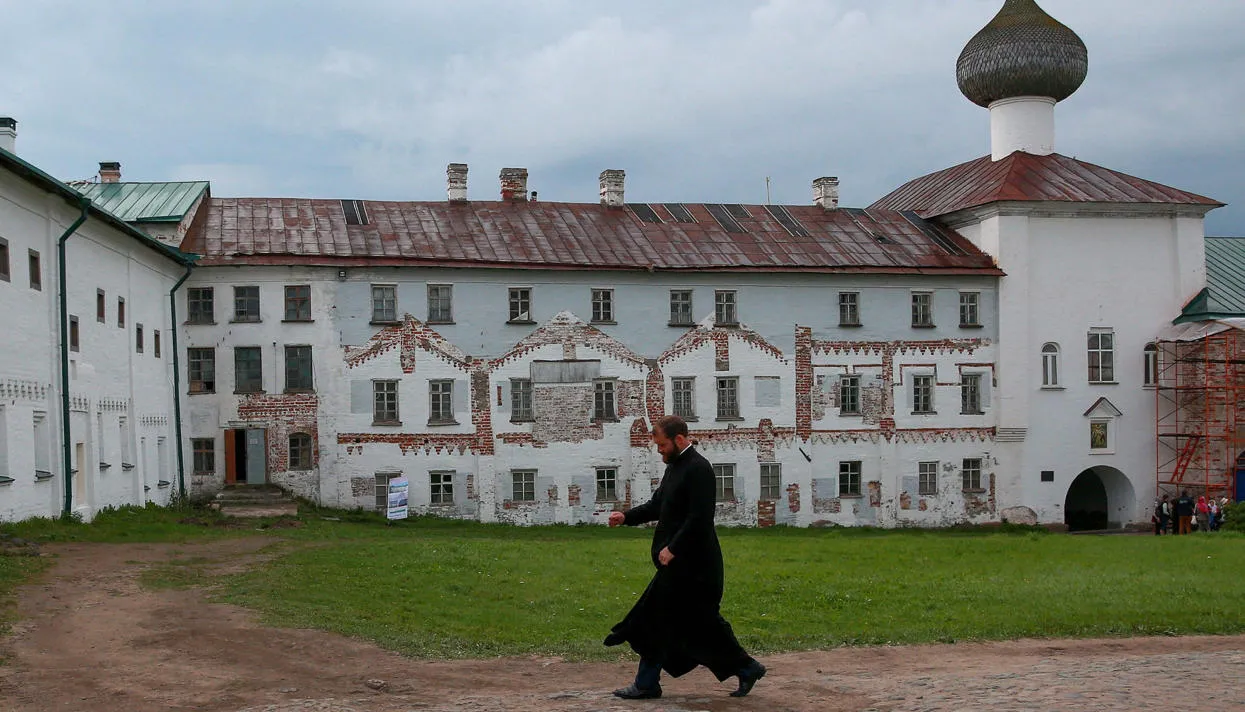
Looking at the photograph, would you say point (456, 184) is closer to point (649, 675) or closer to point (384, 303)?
point (384, 303)

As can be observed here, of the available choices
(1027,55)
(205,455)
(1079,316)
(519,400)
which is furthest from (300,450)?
(1027,55)

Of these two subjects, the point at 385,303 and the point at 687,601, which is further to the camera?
the point at 385,303

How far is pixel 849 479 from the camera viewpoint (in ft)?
124

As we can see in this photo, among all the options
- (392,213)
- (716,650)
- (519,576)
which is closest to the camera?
(716,650)

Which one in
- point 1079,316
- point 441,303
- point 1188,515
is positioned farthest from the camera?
point 1079,316

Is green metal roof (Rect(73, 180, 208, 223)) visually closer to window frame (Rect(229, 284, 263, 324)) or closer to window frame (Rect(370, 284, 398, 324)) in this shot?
window frame (Rect(229, 284, 263, 324))

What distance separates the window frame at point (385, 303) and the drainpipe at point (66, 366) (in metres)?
10.7

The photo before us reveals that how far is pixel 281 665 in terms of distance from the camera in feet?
36.2

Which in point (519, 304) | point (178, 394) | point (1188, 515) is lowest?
point (1188, 515)

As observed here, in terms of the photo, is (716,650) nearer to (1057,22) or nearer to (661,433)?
(661,433)

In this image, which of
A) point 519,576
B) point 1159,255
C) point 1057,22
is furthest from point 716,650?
point 1057,22

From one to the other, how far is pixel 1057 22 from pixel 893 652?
112 ft

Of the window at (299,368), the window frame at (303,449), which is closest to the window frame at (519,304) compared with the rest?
the window at (299,368)

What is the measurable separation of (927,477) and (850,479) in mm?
2422
